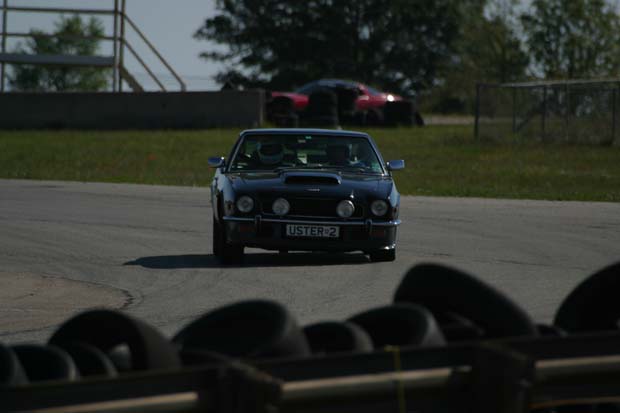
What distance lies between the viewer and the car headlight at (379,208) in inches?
490

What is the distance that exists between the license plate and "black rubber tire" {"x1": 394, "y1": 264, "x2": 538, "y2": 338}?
7979mm

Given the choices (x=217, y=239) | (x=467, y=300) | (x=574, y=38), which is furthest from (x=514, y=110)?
(x=574, y=38)

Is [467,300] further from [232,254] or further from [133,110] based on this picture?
[133,110]

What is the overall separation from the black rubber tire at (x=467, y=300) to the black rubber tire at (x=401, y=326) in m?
0.10

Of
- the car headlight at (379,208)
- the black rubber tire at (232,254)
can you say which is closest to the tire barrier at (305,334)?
the car headlight at (379,208)

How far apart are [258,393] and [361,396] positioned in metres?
0.30

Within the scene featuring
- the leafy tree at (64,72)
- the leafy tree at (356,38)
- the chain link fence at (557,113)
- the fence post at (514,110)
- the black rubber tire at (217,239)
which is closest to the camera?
the black rubber tire at (217,239)

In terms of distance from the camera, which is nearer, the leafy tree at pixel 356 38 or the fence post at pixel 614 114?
the fence post at pixel 614 114

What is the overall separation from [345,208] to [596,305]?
8.01 m

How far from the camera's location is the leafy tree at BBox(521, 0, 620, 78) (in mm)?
76812

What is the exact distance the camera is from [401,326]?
3.91 metres

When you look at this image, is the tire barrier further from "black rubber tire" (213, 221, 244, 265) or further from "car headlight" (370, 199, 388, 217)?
"black rubber tire" (213, 221, 244, 265)

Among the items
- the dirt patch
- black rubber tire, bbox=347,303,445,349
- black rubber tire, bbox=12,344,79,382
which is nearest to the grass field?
the dirt patch

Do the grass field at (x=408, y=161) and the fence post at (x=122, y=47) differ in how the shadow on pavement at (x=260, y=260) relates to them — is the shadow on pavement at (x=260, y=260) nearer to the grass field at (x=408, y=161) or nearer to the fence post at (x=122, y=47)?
the grass field at (x=408, y=161)
